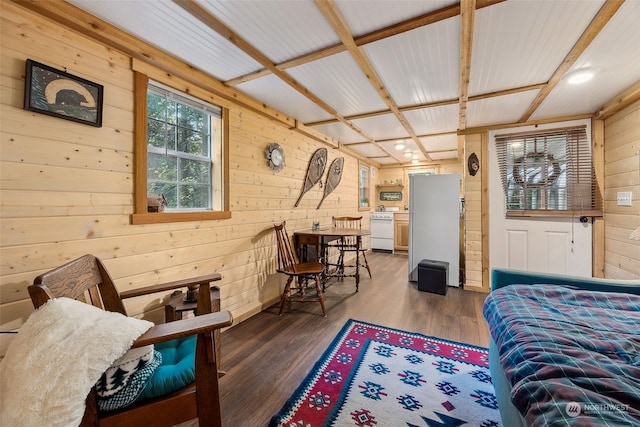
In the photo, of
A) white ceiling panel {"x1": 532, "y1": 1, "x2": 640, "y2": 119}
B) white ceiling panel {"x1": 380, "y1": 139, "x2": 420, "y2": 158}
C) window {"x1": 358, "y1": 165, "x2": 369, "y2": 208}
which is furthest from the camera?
window {"x1": 358, "y1": 165, "x2": 369, "y2": 208}

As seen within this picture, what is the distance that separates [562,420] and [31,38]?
2666 millimetres

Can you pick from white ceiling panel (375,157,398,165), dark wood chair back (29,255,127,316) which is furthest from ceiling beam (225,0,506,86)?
white ceiling panel (375,157,398,165)

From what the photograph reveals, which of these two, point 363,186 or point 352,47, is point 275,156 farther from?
point 363,186

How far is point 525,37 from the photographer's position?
5.61 ft

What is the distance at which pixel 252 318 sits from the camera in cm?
271

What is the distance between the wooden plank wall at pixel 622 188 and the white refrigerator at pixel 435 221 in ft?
4.92

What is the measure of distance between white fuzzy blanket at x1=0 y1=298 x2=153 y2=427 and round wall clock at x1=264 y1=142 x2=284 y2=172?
231cm

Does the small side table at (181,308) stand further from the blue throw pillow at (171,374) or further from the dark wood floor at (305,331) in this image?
the blue throw pillow at (171,374)

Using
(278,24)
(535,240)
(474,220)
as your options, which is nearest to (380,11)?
(278,24)

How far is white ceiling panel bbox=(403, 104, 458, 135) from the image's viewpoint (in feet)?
9.96

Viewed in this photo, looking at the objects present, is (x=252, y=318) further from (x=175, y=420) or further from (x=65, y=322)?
(x=65, y=322)

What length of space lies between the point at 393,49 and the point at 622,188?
2843 millimetres

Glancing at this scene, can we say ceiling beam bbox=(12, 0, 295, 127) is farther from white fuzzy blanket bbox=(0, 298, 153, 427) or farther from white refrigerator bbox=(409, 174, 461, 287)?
white refrigerator bbox=(409, 174, 461, 287)

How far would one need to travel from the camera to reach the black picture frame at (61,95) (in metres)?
1.34
